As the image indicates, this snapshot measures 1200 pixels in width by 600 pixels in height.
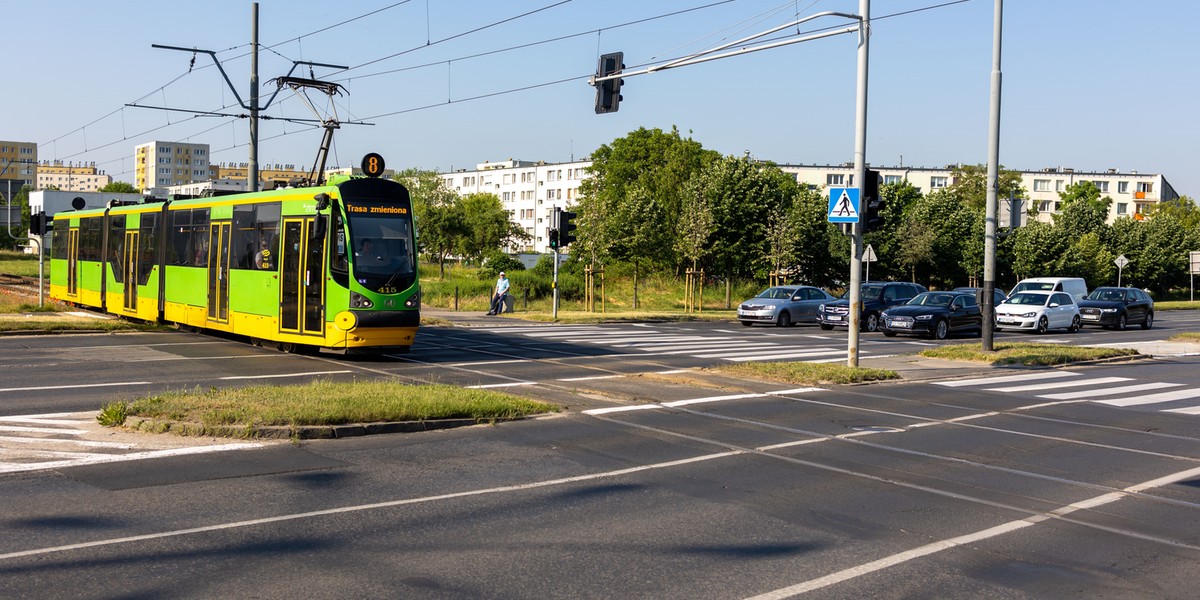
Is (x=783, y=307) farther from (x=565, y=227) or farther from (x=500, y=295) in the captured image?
(x=500, y=295)

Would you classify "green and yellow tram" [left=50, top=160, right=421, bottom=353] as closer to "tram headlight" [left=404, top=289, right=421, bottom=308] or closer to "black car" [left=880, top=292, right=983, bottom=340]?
"tram headlight" [left=404, top=289, right=421, bottom=308]

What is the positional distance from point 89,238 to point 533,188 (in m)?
99.5

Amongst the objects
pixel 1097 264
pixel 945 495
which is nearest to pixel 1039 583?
pixel 945 495

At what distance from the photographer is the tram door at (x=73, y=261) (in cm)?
3244

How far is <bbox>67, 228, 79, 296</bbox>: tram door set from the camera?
1277 inches

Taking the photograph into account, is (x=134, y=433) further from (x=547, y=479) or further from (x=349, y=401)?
(x=547, y=479)

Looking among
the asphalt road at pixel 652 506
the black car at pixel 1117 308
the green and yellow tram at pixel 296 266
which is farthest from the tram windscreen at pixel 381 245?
the black car at pixel 1117 308

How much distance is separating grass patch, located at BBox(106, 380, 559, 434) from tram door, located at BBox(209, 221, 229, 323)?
920cm

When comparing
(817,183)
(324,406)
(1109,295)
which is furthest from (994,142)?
(817,183)

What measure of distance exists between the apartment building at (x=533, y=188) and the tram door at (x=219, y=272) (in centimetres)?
9519

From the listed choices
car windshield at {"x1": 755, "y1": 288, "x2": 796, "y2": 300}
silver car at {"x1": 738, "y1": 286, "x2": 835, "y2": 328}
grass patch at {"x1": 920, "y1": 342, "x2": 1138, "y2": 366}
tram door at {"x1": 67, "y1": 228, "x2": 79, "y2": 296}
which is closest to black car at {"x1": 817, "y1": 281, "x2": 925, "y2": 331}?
silver car at {"x1": 738, "y1": 286, "x2": 835, "y2": 328}

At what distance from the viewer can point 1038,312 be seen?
35.7 metres

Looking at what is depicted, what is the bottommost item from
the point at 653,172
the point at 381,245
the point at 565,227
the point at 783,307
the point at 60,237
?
the point at 783,307

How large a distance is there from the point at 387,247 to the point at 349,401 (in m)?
7.49
